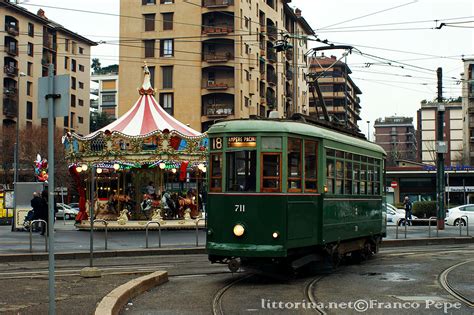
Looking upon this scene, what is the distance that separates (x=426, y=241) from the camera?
24.2m

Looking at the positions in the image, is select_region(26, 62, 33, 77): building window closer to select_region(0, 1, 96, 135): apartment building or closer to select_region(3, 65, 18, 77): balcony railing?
select_region(0, 1, 96, 135): apartment building

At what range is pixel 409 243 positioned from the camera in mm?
23781

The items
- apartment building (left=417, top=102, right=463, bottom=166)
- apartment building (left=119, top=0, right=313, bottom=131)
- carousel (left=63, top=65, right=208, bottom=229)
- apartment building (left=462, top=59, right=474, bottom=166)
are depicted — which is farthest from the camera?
apartment building (left=417, top=102, right=463, bottom=166)

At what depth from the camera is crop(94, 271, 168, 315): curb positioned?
8.81 m

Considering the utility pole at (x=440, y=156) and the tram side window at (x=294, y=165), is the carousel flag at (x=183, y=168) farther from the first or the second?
the tram side window at (x=294, y=165)

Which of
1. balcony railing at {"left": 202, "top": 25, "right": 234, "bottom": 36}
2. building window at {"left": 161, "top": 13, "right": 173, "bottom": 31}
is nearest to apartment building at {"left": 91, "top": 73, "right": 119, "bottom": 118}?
building window at {"left": 161, "top": 13, "right": 173, "bottom": 31}

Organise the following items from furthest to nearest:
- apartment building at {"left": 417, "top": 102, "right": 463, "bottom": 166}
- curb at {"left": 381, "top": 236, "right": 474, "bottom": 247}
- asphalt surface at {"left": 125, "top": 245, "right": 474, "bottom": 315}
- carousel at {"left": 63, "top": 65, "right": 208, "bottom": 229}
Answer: apartment building at {"left": 417, "top": 102, "right": 463, "bottom": 166}, carousel at {"left": 63, "top": 65, "right": 208, "bottom": 229}, curb at {"left": 381, "top": 236, "right": 474, "bottom": 247}, asphalt surface at {"left": 125, "top": 245, "right": 474, "bottom": 315}

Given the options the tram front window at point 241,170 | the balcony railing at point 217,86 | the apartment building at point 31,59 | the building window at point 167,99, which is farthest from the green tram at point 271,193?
the apartment building at point 31,59

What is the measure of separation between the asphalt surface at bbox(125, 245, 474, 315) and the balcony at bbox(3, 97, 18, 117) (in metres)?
54.8

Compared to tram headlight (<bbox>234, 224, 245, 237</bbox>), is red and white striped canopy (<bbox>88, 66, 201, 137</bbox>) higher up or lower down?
higher up

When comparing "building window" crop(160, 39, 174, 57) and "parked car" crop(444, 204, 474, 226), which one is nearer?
"parked car" crop(444, 204, 474, 226)

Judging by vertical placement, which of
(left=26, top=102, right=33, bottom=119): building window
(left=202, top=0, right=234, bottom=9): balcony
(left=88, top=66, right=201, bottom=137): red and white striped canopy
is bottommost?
(left=88, top=66, right=201, bottom=137): red and white striped canopy

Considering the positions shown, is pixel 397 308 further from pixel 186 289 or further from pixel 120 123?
pixel 120 123

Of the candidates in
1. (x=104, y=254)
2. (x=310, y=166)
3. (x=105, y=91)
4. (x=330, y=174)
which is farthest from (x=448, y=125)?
(x=310, y=166)
